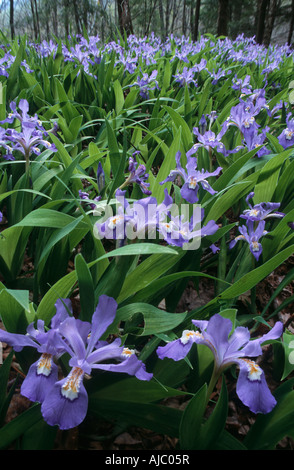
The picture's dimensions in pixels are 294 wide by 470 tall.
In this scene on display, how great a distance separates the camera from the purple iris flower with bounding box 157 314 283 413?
65cm

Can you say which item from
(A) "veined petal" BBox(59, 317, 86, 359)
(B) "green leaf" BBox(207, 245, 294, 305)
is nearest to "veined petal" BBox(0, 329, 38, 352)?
(A) "veined petal" BBox(59, 317, 86, 359)

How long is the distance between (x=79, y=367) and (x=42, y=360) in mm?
84

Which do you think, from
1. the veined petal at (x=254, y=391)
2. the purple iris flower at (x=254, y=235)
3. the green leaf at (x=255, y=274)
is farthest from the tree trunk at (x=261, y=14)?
the veined petal at (x=254, y=391)

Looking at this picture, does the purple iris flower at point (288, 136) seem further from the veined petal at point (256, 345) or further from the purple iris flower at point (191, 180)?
the veined petal at point (256, 345)

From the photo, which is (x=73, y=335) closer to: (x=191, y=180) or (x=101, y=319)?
(x=101, y=319)

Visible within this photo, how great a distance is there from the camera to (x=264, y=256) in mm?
1283

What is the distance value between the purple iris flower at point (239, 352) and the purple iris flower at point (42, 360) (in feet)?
0.69

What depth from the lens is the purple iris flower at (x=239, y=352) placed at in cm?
65

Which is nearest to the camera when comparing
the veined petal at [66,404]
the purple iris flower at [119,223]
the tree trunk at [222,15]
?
the veined petal at [66,404]

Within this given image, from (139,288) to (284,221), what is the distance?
1.80 feet

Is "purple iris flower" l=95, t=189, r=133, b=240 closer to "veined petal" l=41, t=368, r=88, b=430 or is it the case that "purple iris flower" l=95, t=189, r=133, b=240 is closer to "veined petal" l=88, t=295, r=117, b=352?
"veined petal" l=88, t=295, r=117, b=352

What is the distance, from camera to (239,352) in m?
0.71
